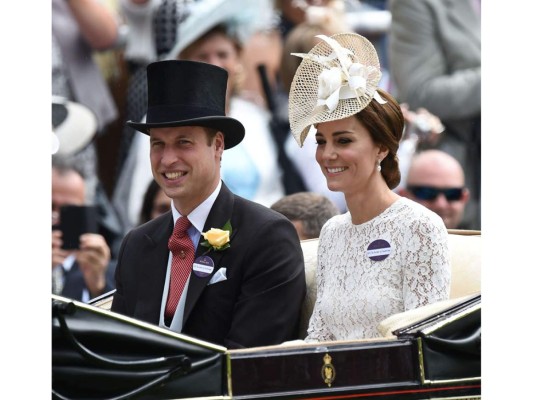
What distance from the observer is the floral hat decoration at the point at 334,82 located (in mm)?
3547

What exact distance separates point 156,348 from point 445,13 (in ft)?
10.4

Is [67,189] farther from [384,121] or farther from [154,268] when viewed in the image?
[384,121]

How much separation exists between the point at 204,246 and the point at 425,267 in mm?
615

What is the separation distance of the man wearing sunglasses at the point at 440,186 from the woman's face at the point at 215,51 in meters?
0.89

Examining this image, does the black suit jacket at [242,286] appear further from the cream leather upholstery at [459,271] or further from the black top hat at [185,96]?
the black top hat at [185,96]

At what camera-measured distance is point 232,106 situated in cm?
581

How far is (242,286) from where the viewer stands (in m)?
3.67

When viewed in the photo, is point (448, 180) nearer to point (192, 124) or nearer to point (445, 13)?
point (445, 13)

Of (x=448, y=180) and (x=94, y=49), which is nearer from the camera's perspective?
(x=448, y=180)

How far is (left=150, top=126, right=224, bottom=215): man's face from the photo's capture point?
3748 millimetres
